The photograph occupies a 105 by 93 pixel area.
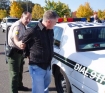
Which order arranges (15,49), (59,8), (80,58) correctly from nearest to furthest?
(80,58), (15,49), (59,8)

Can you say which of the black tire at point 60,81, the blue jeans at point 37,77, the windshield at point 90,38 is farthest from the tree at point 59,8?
the blue jeans at point 37,77

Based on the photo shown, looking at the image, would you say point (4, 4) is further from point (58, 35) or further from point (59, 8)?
point (58, 35)

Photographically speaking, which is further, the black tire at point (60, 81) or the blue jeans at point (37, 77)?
the black tire at point (60, 81)

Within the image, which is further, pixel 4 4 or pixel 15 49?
pixel 4 4

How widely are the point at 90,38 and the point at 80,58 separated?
820 millimetres

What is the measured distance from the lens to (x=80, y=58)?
10.5ft

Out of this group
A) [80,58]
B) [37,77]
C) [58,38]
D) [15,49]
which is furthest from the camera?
[58,38]

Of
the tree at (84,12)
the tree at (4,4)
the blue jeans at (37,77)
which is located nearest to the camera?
the blue jeans at (37,77)

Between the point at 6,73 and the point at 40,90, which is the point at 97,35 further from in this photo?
the point at 6,73

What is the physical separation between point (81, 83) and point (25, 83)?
2253mm

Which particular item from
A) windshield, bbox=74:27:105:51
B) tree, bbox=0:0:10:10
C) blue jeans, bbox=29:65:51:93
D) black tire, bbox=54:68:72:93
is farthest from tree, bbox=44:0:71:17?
tree, bbox=0:0:10:10

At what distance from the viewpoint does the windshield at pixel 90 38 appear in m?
3.59

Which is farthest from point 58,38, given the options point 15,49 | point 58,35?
point 15,49

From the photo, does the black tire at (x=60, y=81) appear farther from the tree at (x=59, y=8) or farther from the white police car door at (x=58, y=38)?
the tree at (x=59, y=8)
